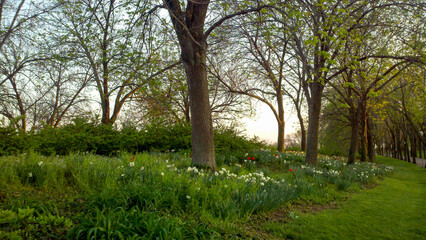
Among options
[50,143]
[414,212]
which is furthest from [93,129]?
[414,212]

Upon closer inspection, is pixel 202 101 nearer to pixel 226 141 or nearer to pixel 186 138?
pixel 186 138

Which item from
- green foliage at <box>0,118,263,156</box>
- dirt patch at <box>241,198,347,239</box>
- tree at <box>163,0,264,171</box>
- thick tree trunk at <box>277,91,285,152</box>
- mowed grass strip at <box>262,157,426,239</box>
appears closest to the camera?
dirt patch at <box>241,198,347,239</box>

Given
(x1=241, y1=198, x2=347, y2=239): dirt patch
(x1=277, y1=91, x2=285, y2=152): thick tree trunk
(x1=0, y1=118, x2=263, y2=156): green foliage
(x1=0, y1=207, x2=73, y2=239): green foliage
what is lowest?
(x1=241, y1=198, x2=347, y2=239): dirt patch

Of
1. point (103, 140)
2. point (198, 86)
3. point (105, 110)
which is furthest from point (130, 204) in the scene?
point (105, 110)

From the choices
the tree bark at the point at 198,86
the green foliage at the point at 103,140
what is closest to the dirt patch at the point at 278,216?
the tree bark at the point at 198,86

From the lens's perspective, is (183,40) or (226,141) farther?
(226,141)

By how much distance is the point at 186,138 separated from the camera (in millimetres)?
11680

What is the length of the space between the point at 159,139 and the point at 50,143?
389cm

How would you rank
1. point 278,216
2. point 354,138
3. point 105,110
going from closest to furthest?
point 278,216 < point 105,110 < point 354,138

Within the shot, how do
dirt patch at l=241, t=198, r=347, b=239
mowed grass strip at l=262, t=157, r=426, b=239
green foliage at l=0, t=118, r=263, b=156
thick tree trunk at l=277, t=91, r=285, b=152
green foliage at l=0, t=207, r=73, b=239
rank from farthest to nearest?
thick tree trunk at l=277, t=91, r=285, b=152 < green foliage at l=0, t=118, r=263, b=156 < mowed grass strip at l=262, t=157, r=426, b=239 < dirt patch at l=241, t=198, r=347, b=239 < green foliage at l=0, t=207, r=73, b=239

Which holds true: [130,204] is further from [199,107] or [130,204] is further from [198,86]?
[198,86]

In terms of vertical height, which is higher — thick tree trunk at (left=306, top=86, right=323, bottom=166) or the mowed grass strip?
thick tree trunk at (left=306, top=86, right=323, bottom=166)

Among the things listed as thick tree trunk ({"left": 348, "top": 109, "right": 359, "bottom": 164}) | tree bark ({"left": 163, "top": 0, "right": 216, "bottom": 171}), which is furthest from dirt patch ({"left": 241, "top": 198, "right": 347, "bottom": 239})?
thick tree trunk ({"left": 348, "top": 109, "right": 359, "bottom": 164})

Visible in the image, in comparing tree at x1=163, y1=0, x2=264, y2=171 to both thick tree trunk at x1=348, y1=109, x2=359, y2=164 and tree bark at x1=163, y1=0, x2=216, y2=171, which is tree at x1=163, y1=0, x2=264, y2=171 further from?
thick tree trunk at x1=348, y1=109, x2=359, y2=164
